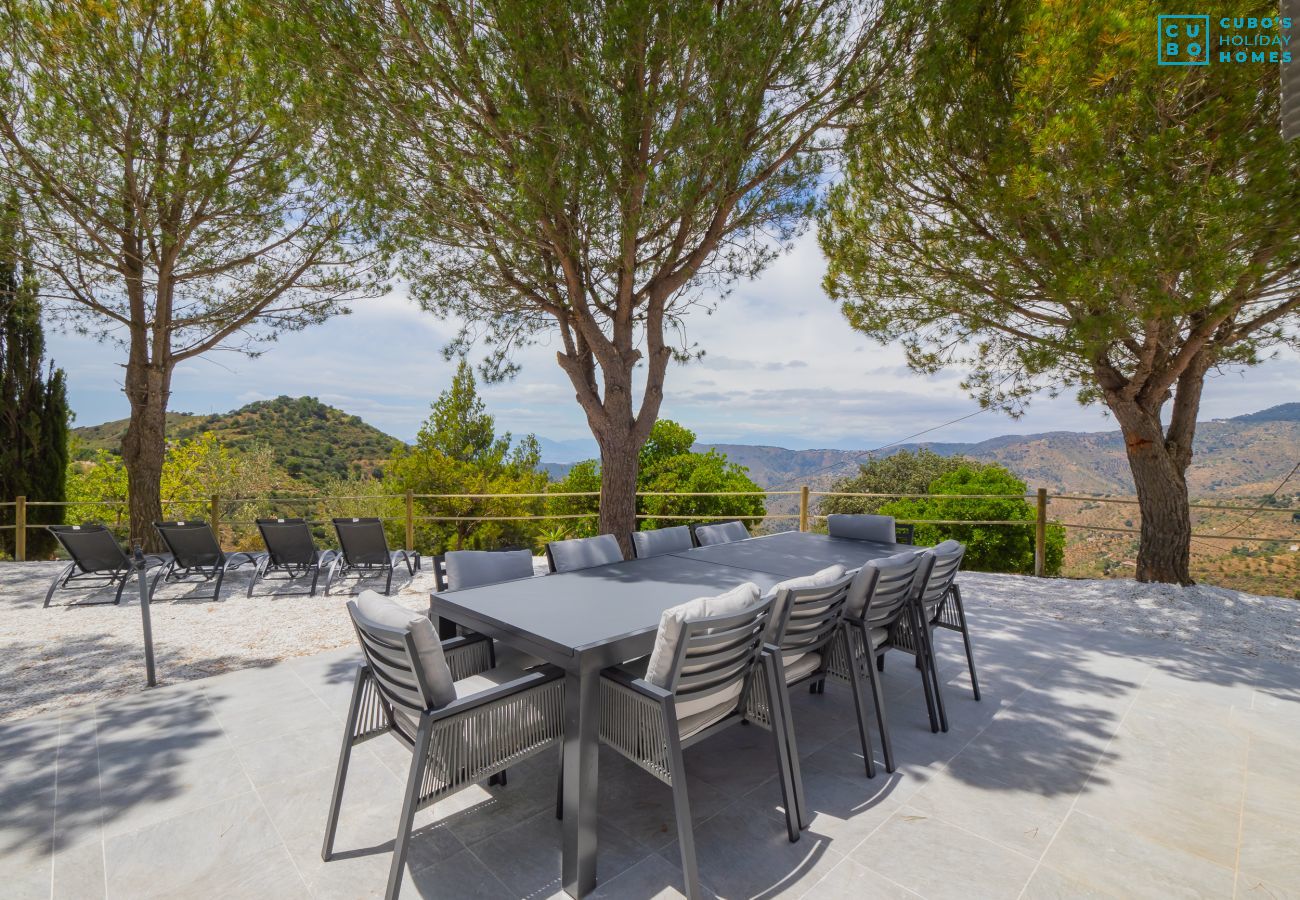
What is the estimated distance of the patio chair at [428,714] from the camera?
1.66 m

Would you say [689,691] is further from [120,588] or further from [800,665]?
[120,588]

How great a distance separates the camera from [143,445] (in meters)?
6.95

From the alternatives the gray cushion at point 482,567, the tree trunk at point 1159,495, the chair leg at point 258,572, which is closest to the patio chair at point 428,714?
the gray cushion at point 482,567

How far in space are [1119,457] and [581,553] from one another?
5.77 meters

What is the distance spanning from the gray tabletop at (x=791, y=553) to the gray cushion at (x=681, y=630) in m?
1.21

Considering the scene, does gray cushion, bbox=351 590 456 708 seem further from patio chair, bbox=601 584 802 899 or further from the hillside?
the hillside

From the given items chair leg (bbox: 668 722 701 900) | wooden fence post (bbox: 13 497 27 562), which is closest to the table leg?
chair leg (bbox: 668 722 701 900)

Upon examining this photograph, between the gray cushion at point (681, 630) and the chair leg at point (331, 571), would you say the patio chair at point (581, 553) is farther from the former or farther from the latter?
the chair leg at point (331, 571)

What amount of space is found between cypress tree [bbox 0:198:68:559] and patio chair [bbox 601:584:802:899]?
11.5 meters

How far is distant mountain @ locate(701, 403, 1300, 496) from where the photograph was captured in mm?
6105

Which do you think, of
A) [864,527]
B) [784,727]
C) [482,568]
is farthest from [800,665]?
[864,527]

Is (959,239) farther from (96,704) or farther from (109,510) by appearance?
(109,510)

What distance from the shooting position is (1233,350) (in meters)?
5.30

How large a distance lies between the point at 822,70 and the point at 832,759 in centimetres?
484
